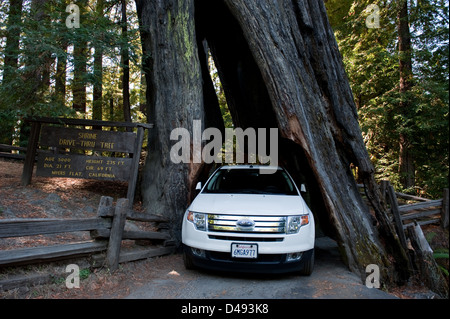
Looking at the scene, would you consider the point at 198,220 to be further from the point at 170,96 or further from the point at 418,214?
the point at 418,214

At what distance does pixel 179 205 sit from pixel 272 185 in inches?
89.3

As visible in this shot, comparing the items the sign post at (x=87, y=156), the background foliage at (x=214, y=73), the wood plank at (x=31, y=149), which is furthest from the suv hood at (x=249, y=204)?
the wood plank at (x=31, y=149)

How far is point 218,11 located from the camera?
1202cm

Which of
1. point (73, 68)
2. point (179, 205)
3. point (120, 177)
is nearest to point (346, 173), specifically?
point (179, 205)

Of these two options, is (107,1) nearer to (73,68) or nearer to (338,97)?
(73,68)

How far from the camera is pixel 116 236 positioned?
18.7 ft

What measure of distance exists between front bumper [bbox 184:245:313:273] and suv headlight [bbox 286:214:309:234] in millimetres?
410

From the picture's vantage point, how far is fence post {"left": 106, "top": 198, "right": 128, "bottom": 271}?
5.60m

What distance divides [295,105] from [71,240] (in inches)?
215

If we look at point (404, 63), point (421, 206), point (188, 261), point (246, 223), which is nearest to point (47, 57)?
point (188, 261)

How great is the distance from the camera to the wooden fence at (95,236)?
4.33 metres

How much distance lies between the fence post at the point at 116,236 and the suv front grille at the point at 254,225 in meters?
1.66

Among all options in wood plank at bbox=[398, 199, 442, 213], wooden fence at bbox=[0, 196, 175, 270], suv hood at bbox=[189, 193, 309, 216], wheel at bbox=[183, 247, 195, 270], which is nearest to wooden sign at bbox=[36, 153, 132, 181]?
wooden fence at bbox=[0, 196, 175, 270]

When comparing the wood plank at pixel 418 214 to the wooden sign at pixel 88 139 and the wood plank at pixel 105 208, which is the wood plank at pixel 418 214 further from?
the wood plank at pixel 105 208
